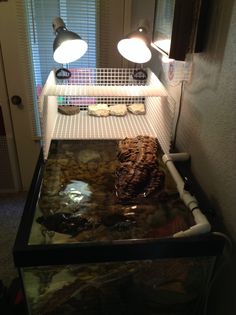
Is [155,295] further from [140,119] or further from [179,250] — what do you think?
[140,119]

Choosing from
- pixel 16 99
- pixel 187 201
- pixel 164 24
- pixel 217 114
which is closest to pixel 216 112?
pixel 217 114

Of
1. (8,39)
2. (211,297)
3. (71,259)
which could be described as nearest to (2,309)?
(71,259)

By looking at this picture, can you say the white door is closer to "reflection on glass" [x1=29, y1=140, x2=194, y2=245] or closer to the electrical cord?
the electrical cord

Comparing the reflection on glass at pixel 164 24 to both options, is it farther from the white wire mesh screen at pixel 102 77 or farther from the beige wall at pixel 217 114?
the white wire mesh screen at pixel 102 77

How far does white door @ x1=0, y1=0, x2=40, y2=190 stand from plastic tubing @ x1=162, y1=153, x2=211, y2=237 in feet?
3.87

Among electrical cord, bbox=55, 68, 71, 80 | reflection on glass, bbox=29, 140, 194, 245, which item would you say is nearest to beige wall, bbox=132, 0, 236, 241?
reflection on glass, bbox=29, 140, 194, 245

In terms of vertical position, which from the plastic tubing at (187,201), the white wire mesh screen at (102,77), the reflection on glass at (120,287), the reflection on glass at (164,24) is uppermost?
the reflection on glass at (164,24)

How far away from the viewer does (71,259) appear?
0.75 metres

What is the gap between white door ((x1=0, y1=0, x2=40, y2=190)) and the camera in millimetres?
1688

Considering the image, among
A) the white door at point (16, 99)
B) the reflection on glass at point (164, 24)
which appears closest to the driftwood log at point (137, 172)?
the reflection on glass at point (164, 24)

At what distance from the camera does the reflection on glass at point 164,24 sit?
1103 mm

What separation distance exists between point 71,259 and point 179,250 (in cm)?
30

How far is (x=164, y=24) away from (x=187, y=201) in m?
0.76

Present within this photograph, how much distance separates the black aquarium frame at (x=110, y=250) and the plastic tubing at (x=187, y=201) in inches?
0.7
